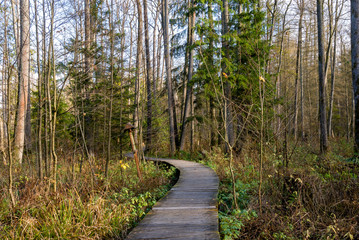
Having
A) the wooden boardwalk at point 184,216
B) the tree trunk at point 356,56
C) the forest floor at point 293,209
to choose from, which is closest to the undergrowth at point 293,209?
the forest floor at point 293,209

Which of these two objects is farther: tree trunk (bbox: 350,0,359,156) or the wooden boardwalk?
tree trunk (bbox: 350,0,359,156)

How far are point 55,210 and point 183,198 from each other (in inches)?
89.1

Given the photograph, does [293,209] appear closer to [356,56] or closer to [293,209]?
[293,209]

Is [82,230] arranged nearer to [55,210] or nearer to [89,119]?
[55,210]

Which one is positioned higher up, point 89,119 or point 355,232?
point 89,119

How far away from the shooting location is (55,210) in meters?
3.83

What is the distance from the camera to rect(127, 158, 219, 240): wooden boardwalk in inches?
127

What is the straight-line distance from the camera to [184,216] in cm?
387

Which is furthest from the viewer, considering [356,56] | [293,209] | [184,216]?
[356,56]

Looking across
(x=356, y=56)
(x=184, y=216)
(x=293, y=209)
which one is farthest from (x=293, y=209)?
(x=356, y=56)

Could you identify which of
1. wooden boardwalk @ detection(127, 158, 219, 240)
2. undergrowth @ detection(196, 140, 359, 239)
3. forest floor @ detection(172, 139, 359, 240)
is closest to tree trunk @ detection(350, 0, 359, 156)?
forest floor @ detection(172, 139, 359, 240)

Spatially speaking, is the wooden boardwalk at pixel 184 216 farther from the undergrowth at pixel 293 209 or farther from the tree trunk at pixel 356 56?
the tree trunk at pixel 356 56

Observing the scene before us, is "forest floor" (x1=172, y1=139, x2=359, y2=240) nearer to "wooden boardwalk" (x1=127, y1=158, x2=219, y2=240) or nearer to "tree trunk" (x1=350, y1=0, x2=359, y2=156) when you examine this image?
"wooden boardwalk" (x1=127, y1=158, x2=219, y2=240)

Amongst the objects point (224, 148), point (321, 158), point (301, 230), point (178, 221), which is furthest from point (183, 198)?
point (224, 148)
